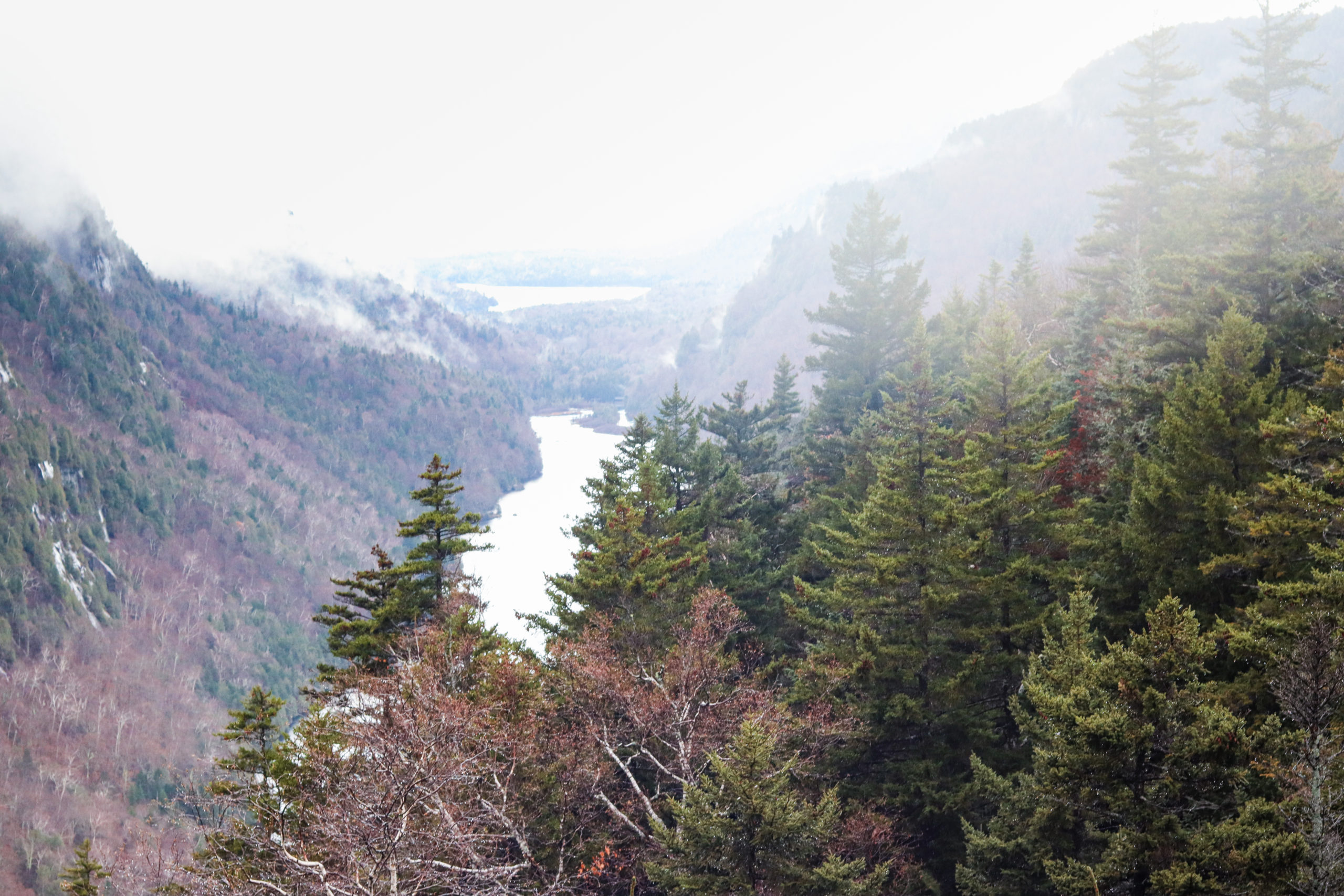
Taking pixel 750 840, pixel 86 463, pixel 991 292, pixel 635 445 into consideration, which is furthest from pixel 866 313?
pixel 86 463

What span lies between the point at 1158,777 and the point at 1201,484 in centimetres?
731

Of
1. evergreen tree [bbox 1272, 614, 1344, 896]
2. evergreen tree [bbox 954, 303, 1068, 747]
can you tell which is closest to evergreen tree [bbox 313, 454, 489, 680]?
evergreen tree [bbox 954, 303, 1068, 747]

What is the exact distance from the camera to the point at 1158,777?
12797 mm

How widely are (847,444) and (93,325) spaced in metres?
195

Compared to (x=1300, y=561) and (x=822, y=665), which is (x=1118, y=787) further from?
(x=822, y=665)

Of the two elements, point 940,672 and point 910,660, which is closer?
point 910,660

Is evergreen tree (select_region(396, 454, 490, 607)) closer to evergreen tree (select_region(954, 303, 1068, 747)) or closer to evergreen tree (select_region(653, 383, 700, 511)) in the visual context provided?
evergreen tree (select_region(653, 383, 700, 511))

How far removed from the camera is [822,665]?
21.2 meters

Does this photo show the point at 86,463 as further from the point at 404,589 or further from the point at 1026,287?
the point at 1026,287

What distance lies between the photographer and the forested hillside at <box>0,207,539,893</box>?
3693 inches

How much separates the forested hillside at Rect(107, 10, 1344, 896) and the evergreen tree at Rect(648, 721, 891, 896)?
0.25 ft

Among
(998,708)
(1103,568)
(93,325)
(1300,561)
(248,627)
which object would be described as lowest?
(248,627)

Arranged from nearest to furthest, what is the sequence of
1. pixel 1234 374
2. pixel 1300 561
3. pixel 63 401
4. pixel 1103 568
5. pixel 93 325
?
pixel 1300 561, pixel 1234 374, pixel 1103 568, pixel 63 401, pixel 93 325

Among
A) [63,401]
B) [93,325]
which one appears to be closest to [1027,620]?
[63,401]
